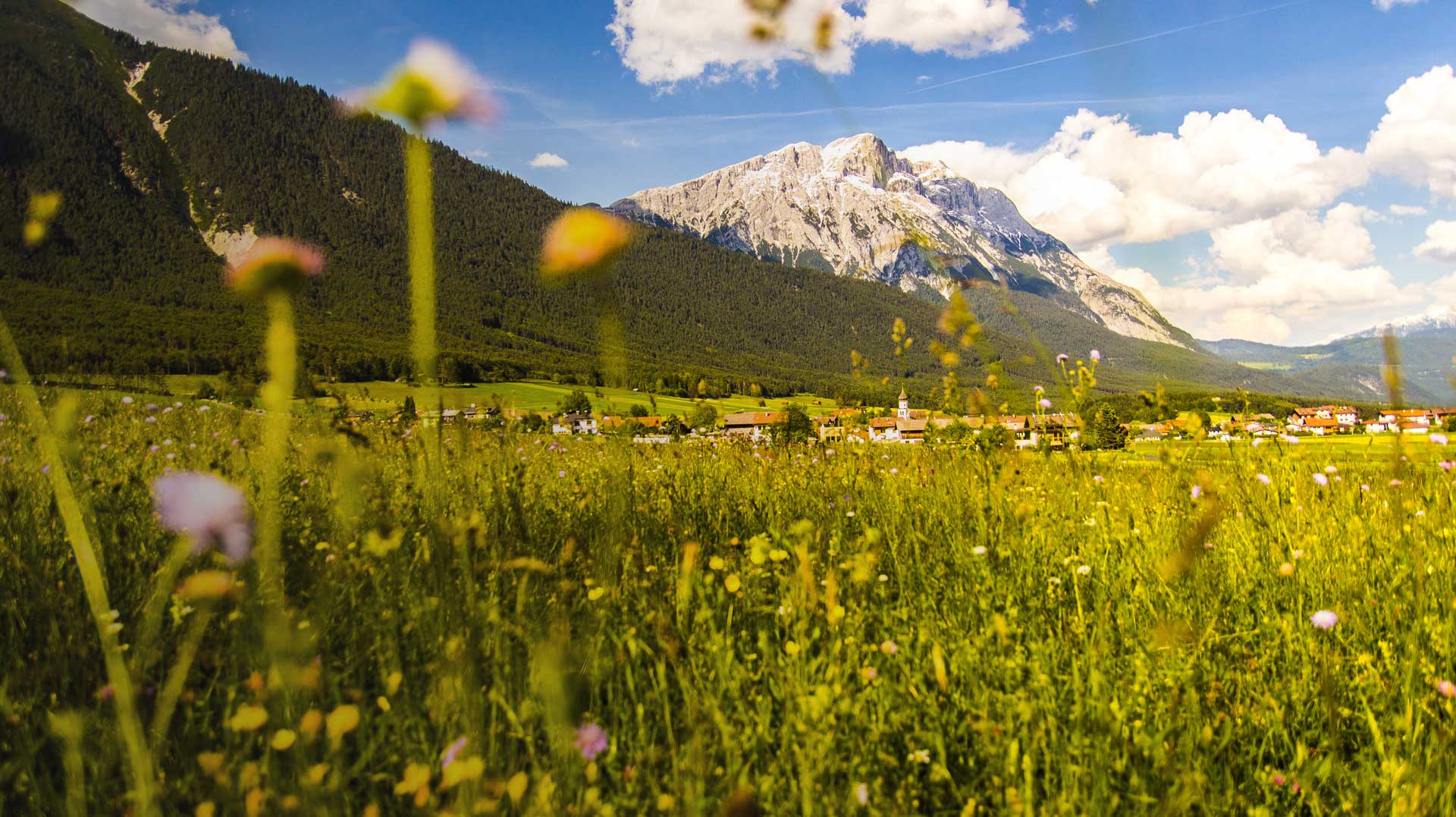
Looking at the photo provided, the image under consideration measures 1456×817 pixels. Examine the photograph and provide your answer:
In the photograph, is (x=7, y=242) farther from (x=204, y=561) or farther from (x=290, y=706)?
(x=290, y=706)

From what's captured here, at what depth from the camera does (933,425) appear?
5336mm

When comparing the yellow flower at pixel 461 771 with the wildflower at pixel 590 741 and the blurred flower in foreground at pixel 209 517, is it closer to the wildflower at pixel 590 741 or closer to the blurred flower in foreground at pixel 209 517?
the wildflower at pixel 590 741

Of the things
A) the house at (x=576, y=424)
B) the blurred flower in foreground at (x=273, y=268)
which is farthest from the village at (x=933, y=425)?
the blurred flower in foreground at (x=273, y=268)

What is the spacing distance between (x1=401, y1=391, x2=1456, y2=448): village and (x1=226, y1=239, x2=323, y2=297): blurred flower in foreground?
1.79m

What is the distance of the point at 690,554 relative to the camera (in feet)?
6.07

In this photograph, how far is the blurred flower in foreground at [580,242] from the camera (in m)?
1.20

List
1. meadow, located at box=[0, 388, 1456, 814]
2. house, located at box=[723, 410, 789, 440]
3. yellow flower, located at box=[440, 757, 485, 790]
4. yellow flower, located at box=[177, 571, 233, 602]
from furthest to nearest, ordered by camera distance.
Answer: house, located at box=[723, 410, 789, 440], yellow flower, located at box=[177, 571, 233, 602], meadow, located at box=[0, 388, 1456, 814], yellow flower, located at box=[440, 757, 485, 790]

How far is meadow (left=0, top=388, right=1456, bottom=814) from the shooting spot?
4.50ft

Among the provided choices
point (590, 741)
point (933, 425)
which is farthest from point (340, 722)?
point (933, 425)

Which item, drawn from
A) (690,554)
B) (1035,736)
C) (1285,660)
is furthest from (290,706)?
(1285,660)

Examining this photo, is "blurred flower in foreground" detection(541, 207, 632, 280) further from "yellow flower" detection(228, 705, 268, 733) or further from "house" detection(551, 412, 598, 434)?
"house" detection(551, 412, 598, 434)

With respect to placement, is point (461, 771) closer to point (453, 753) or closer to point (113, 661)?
point (453, 753)

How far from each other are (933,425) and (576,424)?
2.91 m

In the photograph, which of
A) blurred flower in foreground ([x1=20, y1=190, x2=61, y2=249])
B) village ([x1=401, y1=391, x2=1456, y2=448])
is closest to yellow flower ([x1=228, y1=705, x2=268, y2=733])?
blurred flower in foreground ([x1=20, y1=190, x2=61, y2=249])
